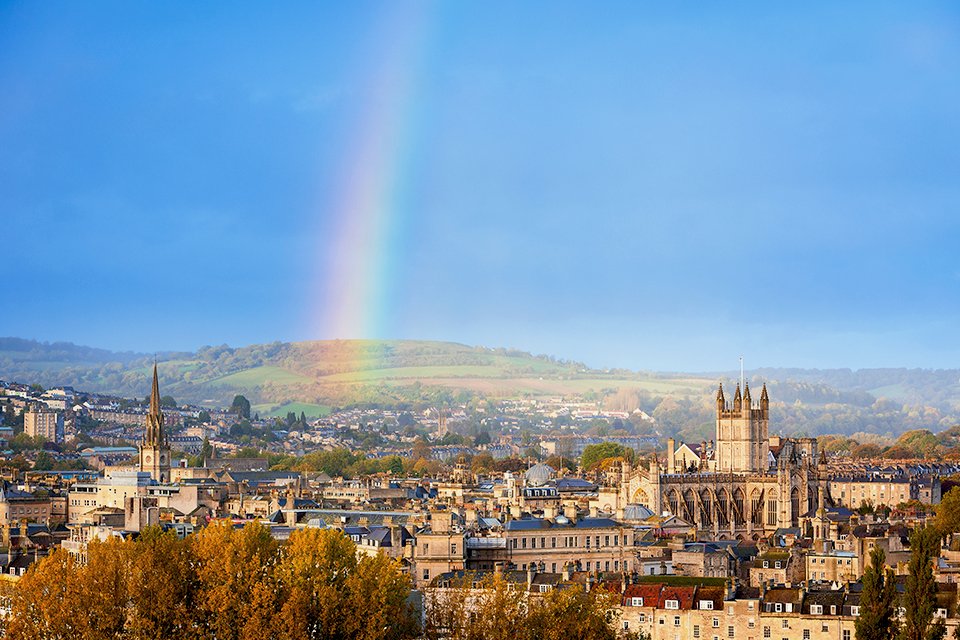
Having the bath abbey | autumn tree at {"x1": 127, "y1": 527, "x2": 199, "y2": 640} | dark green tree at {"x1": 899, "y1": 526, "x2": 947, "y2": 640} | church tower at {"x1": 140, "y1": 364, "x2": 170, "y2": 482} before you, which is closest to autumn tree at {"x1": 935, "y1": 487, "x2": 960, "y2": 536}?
the bath abbey

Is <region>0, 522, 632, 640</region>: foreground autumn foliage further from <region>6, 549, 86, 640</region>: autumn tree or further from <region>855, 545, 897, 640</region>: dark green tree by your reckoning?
<region>855, 545, 897, 640</region>: dark green tree

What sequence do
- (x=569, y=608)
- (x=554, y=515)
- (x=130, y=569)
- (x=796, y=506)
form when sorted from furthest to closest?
1. (x=796, y=506)
2. (x=554, y=515)
3. (x=130, y=569)
4. (x=569, y=608)

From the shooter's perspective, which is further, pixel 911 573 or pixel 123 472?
pixel 123 472

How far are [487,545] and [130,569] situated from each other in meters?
23.3

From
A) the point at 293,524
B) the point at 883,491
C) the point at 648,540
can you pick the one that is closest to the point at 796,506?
the point at 883,491

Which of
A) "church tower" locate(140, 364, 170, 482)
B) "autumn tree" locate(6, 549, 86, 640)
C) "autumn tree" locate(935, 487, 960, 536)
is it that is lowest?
"autumn tree" locate(6, 549, 86, 640)

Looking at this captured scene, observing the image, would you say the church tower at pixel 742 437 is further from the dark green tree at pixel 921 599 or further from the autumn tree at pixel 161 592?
the autumn tree at pixel 161 592

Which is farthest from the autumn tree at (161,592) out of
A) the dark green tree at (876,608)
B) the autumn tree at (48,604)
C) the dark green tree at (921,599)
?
the dark green tree at (921,599)

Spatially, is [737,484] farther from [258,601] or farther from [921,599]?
[258,601]

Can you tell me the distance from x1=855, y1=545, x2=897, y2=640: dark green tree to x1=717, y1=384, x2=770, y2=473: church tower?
289 feet

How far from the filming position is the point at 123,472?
483ft

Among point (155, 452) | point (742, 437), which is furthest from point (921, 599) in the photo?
point (155, 452)

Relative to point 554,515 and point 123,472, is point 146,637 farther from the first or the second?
point 123,472

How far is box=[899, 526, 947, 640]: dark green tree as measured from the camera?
60562 mm
